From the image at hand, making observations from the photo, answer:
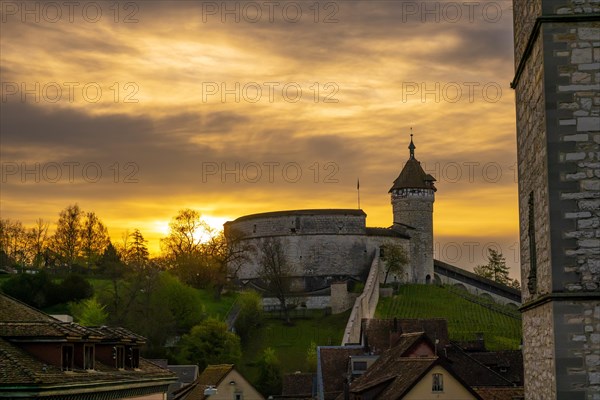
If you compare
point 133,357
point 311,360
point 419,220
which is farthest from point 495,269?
point 133,357

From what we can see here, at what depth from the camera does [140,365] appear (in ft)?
89.7

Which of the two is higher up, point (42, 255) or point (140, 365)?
point (42, 255)

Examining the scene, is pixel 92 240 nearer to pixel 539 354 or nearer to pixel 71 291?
pixel 71 291

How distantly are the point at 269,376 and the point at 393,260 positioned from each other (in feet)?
163

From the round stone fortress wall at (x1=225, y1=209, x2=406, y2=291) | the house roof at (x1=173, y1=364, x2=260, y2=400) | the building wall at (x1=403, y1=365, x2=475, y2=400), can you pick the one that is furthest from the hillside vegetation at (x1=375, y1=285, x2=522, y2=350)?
the building wall at (x1=403, y1=365, x2=475, y2=400)

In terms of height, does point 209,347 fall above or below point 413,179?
below

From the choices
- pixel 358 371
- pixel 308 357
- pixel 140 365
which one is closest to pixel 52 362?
pixel 140 365

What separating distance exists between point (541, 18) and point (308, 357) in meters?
75.4

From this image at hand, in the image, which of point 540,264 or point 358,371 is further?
point 358,371

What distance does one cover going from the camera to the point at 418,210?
13575 cm

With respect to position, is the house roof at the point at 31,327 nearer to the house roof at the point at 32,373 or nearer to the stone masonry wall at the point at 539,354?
the house roof at the point at 32,373

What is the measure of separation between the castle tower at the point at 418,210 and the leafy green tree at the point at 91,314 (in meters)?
49.3

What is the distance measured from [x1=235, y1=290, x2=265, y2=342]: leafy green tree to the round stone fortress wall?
700 inches

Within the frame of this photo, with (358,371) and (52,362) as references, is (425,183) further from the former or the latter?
(52,362)
